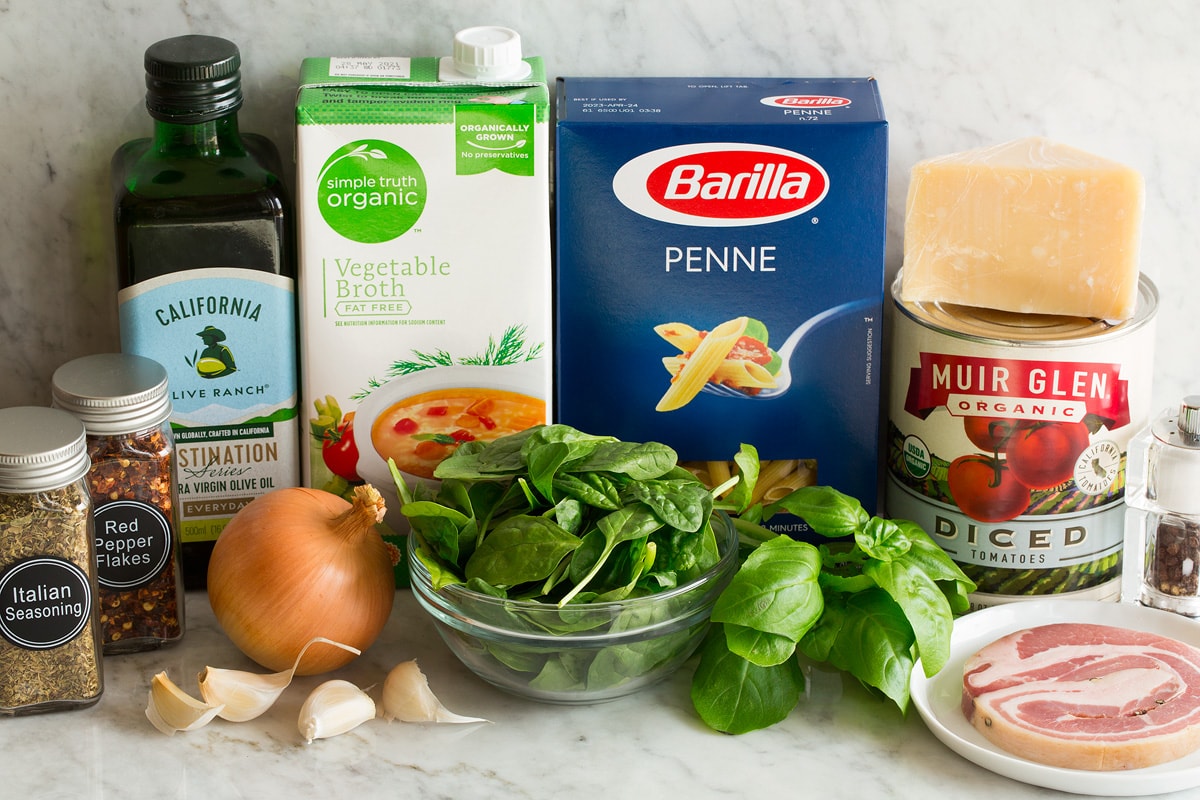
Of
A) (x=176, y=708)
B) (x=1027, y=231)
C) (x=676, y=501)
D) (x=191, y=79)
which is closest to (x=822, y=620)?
(x=676, y=501)

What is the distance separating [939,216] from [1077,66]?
0.78 ft

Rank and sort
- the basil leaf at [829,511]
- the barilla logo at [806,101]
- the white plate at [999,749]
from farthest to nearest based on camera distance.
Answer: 1. the barilla logo at [806,101]
2. the basil leaf at [829,511]
3. the white plate at [999,749]

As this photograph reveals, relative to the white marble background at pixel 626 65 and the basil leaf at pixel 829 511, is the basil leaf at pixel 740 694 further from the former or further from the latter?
the white marble background at pixel 626 65

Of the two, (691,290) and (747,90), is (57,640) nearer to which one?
(691,290)

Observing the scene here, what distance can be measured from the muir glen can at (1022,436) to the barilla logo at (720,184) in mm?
143

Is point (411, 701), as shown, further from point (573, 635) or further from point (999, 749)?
point (999, 749)

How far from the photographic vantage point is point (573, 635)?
39.4 inches

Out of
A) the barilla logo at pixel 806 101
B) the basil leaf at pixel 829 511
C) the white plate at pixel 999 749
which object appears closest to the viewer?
the white plate at pixel 999 749

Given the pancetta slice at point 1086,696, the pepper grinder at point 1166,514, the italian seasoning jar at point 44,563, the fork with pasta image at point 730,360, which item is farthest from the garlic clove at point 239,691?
the pepper grinder at point 1166,514

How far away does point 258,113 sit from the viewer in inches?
48.7

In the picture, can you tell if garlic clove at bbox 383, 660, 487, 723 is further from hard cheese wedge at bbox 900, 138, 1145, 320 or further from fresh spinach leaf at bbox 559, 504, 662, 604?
hard cheese wedge at bbox 900, 138, 1145, 320

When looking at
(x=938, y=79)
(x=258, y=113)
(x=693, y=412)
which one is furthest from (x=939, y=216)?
(x=258, y=113)

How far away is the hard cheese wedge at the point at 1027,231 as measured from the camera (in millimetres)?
1107

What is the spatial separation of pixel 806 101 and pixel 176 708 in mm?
735
